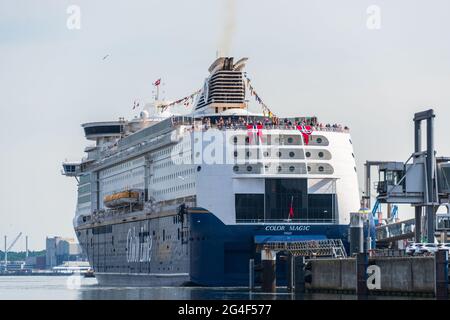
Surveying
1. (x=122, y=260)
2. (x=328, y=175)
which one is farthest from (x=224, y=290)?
(x=122, y=260)

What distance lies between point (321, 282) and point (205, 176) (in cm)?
1183

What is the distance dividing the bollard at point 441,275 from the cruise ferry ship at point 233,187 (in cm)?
2126

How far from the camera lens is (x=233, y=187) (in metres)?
84.8

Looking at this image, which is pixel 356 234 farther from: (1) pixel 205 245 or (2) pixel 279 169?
(1) pixel 205 245

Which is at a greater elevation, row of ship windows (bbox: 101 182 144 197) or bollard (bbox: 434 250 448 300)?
row of ship windows (bbox: 101 182 144 197)

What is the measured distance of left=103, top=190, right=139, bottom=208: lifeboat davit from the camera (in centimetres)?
9895

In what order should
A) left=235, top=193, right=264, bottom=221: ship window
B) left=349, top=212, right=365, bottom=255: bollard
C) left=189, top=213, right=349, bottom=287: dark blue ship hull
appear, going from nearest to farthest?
left=349, top=212, right=365, bottom=255: bollard → left=189, top=213, right=349, bottom=287: dark blue ship hull → left=235, top=193, right=264, bottom=221: ship window

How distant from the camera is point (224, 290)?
8219 centimetres

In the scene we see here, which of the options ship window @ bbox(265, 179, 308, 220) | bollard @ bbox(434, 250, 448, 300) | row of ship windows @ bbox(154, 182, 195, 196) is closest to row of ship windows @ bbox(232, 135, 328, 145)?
ship window @ bbox(265, 179, 308, 220)

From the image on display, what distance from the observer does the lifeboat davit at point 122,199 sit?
98.9 metres

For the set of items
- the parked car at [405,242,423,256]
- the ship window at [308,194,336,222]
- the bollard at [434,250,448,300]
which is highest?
the ship window at [308,194,336,222]

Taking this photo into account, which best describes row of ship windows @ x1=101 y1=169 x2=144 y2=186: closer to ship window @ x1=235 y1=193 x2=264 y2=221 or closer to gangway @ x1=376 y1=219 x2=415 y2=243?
ship window @ x1=235 y1=193 x2=264 y2=221

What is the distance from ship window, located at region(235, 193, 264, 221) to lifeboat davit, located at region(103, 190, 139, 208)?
51.7 feet

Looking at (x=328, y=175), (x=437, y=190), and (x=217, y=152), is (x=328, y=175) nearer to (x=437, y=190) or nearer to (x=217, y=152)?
(x=217, y=152)
